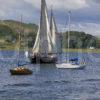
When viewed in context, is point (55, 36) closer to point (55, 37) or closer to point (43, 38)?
point (55, 37)

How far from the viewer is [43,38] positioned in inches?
6393

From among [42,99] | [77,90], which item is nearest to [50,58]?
[77,90]

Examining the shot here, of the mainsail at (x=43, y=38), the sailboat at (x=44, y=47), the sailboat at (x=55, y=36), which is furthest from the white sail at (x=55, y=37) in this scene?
the mainsail at (x=43, y=38)

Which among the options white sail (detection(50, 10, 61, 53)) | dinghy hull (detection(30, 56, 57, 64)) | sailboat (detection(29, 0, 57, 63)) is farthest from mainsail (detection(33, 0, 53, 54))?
white sail (detection(50, 10, 61, 53))

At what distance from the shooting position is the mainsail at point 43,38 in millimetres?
161000

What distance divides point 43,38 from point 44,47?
306 cm

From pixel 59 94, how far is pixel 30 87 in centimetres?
1140

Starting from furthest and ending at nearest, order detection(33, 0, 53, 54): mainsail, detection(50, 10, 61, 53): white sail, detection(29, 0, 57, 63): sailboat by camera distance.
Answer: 1. detection(50, 10, 61, 53): white sail
2. detection(33, 0, 53, 54): mainsail
3. detection(29, 0, 57, 63): sailboat

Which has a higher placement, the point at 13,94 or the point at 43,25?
the point at 43,25

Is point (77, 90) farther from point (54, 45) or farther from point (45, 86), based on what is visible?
point (54, 45)

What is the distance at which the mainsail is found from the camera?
161 m

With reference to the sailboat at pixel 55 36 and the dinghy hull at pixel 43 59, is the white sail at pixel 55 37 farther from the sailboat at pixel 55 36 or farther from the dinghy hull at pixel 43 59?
the dinghy hull at pixel 43 59

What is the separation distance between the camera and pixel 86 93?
75.4 metres

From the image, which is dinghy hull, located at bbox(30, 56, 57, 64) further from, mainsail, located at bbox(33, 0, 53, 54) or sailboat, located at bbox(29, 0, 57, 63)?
mainsail, located at bbox(33, 0, 53, 54)
